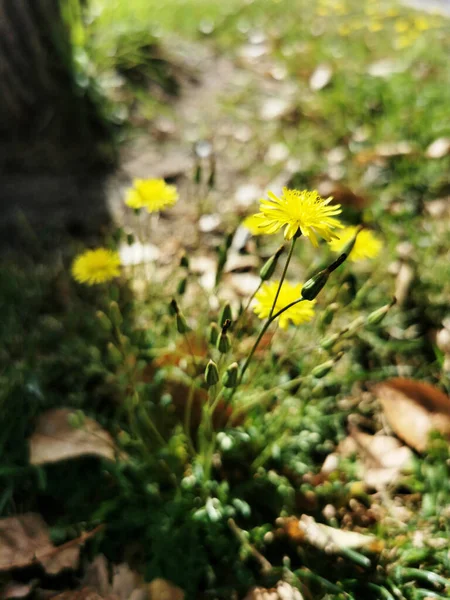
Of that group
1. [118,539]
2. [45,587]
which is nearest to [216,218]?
[118,539]

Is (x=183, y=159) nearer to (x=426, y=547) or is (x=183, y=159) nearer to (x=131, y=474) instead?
(x=131, y=474)

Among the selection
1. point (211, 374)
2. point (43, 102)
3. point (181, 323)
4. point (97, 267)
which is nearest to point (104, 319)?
point (97, 267)

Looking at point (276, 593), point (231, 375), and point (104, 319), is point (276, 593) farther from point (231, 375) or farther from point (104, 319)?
point (104, 319)

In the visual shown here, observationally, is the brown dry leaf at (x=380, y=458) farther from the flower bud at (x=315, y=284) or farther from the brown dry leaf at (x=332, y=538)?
the flower bud at (x=315, y=284)

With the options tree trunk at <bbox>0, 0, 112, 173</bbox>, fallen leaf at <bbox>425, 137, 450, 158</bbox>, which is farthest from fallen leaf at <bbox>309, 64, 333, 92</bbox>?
tree trunk at <bbox>0, 0, 112, 173</bbox>

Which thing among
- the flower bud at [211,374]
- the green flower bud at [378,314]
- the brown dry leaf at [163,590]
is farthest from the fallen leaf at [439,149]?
the brown dry leaf at [163,590]

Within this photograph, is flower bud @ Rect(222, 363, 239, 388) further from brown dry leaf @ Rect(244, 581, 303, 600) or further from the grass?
brown dry leaf @ Rect(244, 581, 303, 600)
